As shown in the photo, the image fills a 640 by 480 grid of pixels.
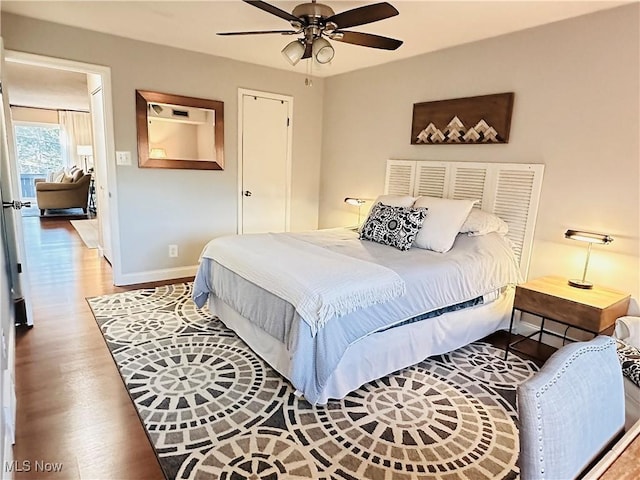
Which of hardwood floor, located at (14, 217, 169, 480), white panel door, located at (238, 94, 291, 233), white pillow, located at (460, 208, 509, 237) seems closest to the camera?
hardwood floor, located at (14, 217, 169, 480)

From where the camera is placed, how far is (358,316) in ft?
7.13

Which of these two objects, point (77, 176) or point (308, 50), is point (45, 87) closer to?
point (77, 176)

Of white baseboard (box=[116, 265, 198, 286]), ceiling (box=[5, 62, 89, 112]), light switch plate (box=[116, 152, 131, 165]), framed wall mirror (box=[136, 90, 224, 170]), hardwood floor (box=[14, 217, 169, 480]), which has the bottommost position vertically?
hardwood floor (box=[14, 217, 169, 480])

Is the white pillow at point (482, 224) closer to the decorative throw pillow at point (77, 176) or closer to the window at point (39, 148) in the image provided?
the decorative throw pillow at point (77, 176)

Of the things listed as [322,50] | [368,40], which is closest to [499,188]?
[368,40]

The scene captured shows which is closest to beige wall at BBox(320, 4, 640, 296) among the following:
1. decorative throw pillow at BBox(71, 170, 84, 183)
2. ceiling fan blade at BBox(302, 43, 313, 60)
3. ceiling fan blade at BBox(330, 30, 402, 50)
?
ceiling fan blade at BBox(330, 30, 402, 50)

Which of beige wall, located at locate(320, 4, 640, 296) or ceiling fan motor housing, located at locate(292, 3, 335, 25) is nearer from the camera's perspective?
ceiling fan motor housing, located at locate(292, 3, 335, 25)

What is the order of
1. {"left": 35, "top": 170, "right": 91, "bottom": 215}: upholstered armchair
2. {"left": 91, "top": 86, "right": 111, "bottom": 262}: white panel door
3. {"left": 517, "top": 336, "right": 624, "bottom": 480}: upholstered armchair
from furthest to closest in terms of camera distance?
{"left": 35, "top": 170, "right": 91, "bottom": 215}: upholstered armchair
{"left": 91, "top": 86, "right": 111, "bottom": 262}: white panel door
{"left": 517, "top": 336, "right": 624, "bottom": 480}: upholstered armchair

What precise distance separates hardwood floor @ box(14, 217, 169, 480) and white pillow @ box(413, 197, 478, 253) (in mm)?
2217

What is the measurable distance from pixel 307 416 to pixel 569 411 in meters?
1.46

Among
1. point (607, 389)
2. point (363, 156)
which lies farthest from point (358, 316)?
point (363, 156)

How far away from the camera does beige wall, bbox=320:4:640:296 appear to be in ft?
8.55

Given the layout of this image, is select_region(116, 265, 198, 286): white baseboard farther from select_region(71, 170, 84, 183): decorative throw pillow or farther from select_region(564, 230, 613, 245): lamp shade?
select_region(71, 170, 84, 183): decorative throw pillow

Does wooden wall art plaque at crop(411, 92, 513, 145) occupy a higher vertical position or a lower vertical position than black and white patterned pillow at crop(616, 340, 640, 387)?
higher
